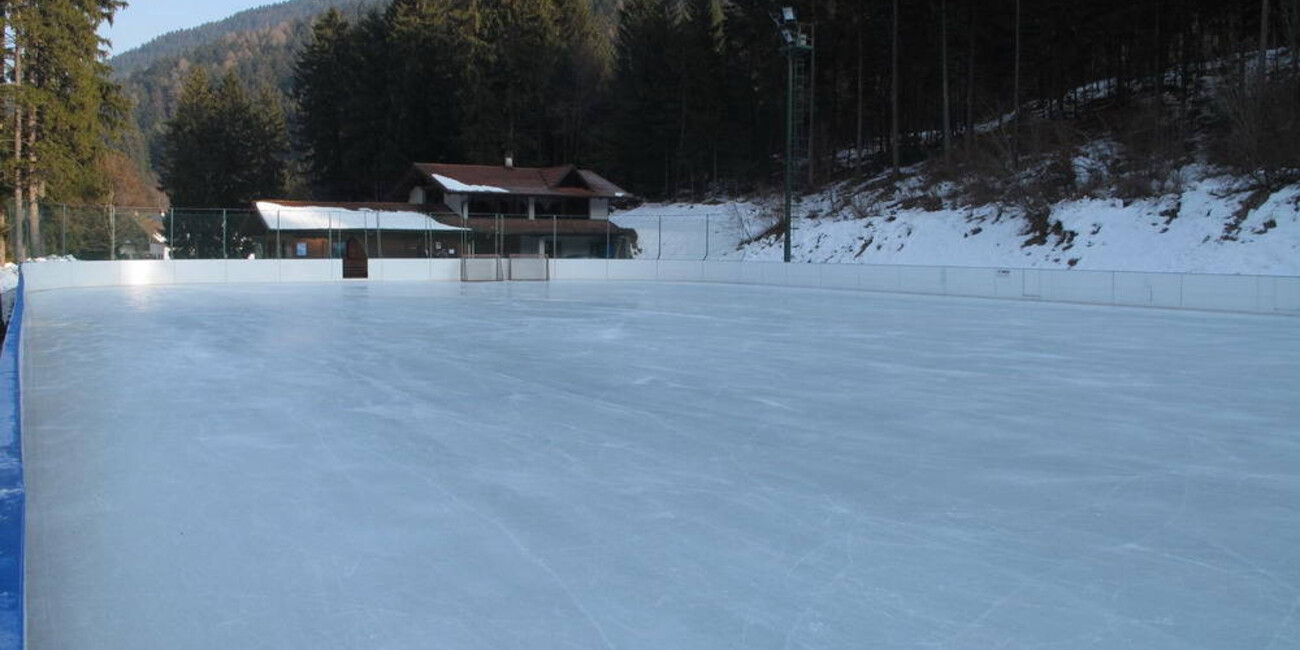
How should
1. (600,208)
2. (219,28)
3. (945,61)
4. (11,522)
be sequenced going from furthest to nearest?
(219,28) → (600,208) → (945,61) → (11,522)

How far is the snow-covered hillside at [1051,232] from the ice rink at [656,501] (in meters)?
12.8

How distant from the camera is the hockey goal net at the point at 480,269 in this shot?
96.1ft

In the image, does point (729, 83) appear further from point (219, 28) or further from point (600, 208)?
point (219, 28)

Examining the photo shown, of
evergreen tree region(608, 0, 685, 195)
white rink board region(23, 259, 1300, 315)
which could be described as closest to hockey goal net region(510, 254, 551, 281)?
white rink board region(23, 259, 1300, 315)

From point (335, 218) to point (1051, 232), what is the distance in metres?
24.0

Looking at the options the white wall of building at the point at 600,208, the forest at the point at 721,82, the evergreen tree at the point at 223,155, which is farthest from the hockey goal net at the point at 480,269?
the evergreen tree at the point at 223,155

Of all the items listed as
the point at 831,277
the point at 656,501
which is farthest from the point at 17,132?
the point at 656,501

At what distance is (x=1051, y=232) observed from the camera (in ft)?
87.1

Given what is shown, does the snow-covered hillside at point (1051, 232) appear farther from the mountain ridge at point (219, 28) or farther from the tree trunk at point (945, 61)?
the mountain ridge at point (219, 28)

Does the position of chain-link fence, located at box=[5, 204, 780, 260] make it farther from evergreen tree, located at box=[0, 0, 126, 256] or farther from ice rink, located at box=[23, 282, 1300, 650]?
ice rink, located at box=[23, 282, 1300, 650]

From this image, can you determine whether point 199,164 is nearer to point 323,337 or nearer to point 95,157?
point 95,157

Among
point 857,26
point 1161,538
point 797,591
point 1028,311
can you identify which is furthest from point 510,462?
point 857,26

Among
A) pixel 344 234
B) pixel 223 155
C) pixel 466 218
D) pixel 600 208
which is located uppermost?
pixel 223 155

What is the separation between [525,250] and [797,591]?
127 feet
